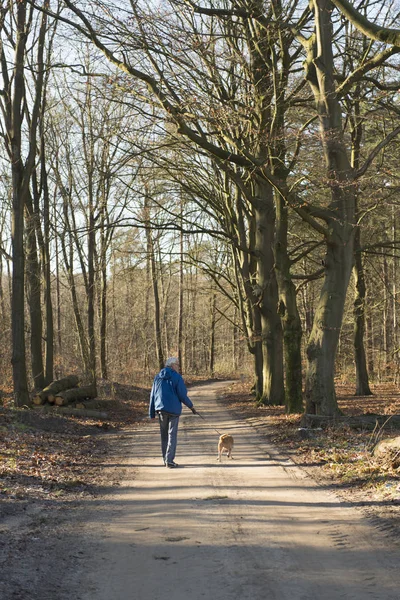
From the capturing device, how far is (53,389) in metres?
19.3

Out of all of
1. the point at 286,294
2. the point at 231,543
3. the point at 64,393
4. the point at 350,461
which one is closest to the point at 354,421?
the point at 350,461

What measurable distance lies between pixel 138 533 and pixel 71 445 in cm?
673

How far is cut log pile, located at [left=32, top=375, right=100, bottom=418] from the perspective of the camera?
18.7 meters

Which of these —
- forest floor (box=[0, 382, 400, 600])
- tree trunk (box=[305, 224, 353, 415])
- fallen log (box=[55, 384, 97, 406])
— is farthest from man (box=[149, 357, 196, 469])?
fallen log (box=[55, 384, 97, 406])

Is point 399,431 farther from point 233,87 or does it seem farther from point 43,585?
point 233,87

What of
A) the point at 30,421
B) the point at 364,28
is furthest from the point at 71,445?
the point at 364,28

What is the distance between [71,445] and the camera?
40.7 ft

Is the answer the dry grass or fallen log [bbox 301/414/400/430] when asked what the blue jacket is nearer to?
the dry grass

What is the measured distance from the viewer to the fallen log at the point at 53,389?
1873cm

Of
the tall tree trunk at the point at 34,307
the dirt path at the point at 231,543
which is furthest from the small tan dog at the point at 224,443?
the tall tree trunk at the point at 34,307

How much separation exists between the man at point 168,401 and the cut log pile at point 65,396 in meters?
8.31

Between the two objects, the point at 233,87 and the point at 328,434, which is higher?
the point at 233,87

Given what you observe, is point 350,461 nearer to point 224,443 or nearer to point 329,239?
point 224,443

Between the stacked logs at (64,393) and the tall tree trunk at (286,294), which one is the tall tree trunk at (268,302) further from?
the stacked logs at (64,393)
